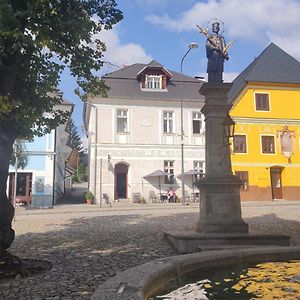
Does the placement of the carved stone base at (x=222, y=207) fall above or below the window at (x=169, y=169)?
below

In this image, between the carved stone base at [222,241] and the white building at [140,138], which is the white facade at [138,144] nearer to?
the white building at [140,138]

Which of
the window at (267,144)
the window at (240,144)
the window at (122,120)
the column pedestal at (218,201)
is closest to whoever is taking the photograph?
the column pedestal at (218,201)

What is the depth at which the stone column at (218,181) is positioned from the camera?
9.17 meters

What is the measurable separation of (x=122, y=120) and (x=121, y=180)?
4.62 meters

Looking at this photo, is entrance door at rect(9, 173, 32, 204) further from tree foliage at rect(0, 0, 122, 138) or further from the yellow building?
tree foliage at rect(0, 0, 122, 138)

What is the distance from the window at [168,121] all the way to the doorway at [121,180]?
4371 millimetres

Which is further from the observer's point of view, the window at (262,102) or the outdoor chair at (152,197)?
the window at (262,102)

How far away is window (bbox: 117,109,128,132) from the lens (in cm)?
3033

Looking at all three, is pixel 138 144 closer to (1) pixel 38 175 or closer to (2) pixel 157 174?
(2) pixel 157 174

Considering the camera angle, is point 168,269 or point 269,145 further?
point 269,145

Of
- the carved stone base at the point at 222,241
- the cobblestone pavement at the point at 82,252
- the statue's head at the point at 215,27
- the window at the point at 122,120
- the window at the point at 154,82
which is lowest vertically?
the cobblestone pavement at the point at 82,252

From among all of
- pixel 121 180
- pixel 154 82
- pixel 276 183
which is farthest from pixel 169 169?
pixel 276 183

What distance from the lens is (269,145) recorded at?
105 ft

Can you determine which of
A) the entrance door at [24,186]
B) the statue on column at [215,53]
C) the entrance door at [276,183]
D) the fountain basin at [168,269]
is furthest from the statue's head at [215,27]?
the entrance door at [276,183]
